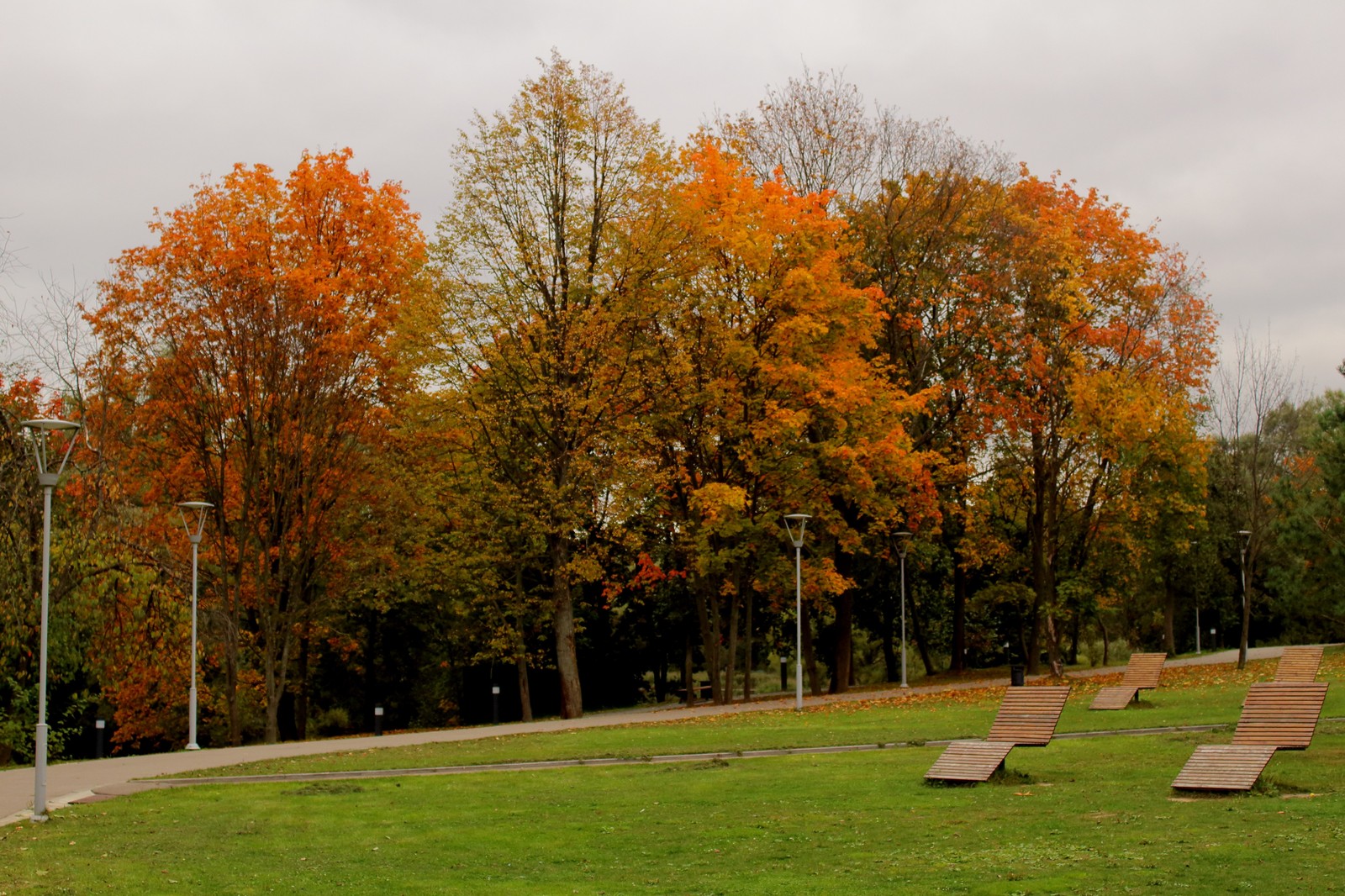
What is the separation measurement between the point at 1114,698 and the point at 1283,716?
9.65 metres

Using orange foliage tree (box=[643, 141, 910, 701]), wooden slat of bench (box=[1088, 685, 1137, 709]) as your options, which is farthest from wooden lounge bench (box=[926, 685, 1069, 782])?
orange foliage tree (box=[643, 141, 910, 701])

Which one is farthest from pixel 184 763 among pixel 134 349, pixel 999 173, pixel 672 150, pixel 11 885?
pixel 999 173

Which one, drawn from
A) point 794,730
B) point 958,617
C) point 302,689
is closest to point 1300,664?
point 794,730

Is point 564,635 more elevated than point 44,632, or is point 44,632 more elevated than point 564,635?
point 44,632

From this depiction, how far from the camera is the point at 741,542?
33.9m

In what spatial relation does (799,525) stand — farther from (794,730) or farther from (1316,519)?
(1316,519)

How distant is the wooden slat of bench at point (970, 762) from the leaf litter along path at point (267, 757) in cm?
467

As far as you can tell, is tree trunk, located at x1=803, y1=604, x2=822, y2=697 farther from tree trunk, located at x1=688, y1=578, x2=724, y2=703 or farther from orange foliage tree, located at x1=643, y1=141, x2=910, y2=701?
orange foliage tree, located at x1=643, y1=141, x2=910, y2=701

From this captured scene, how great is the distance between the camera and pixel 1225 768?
13.2 metres

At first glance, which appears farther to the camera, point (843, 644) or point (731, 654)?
point (843, 644)

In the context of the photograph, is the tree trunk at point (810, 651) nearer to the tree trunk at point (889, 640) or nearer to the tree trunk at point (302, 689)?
the tree trunk at point (889, 640)

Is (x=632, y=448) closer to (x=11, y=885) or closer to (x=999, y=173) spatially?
(x=999, y=173)

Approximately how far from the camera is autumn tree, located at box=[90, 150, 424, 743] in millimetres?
31484

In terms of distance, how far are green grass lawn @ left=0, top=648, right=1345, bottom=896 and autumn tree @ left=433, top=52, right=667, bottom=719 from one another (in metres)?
14.4
